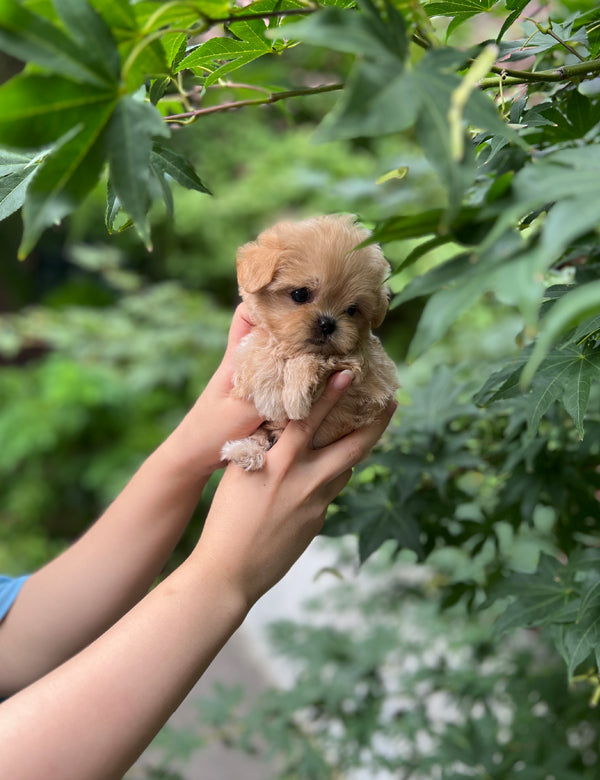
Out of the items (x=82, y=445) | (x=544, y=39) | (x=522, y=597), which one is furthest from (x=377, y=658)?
(x=82, y=445)

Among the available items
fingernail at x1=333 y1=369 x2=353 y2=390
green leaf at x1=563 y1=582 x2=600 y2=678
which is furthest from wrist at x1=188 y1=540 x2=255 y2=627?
green leaf at x1=563 y1=582 x2=600 y2=678

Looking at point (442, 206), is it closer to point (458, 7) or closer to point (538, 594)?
point (458, 7)

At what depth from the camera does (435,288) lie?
0.43 meters

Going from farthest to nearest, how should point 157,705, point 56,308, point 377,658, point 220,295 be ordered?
Result: point 220,295
point 56,308
point 377,658
point 157,705

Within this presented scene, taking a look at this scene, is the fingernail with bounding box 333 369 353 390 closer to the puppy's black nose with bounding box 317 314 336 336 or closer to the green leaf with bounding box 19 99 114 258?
the puppy's black nose with bounding box 317 314 336 336

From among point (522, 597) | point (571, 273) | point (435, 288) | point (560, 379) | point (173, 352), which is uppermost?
point (435, 288)

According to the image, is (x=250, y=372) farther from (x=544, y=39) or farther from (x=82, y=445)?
(x=82, y=445)

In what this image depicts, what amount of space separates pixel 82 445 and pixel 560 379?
8.76 feet

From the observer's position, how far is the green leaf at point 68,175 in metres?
0.44

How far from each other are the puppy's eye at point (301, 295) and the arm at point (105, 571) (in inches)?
9.1

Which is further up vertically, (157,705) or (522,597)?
(157,705)

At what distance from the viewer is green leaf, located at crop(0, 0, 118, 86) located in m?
0.41

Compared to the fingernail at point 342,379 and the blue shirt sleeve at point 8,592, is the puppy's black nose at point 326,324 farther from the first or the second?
the blue shirt sleeve at point 8,592

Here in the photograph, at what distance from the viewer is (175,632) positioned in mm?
659
